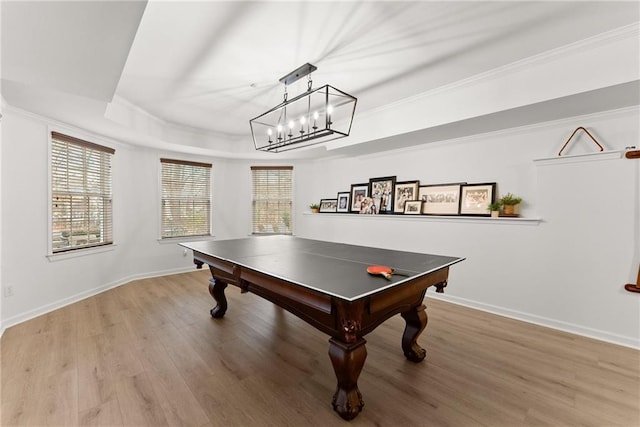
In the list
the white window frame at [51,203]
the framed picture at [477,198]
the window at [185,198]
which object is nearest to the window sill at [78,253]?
the white window frame at [51,203]

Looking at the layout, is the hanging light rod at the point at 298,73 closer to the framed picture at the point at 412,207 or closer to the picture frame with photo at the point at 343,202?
the framed picture at the point at 412,207

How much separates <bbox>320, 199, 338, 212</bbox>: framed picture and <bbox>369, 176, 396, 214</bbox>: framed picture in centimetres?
85

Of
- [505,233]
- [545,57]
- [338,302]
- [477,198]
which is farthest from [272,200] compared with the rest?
[545,57]

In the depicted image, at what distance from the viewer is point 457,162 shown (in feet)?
12.1

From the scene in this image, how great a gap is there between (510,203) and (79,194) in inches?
224

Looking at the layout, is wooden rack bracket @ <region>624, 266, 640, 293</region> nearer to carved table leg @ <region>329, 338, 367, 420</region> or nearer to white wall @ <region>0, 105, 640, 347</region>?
white wall @ <region>0, 105, 640, 347</region>

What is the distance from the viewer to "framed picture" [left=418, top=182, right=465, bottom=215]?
3695 mm

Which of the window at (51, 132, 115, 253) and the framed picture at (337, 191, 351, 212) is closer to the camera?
the window at (51, 132, 115, 253)

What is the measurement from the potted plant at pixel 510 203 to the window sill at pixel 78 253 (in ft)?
18.5

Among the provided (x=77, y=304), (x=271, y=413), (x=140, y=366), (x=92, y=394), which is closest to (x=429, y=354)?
(x=271, y=413)

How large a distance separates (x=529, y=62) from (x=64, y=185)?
556cm

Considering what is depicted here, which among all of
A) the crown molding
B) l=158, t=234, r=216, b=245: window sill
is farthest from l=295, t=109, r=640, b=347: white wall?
l=158, t=234, r=216, b=245: window sill

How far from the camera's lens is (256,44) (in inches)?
88.4

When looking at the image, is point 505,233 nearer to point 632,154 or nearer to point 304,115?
point 632,154
